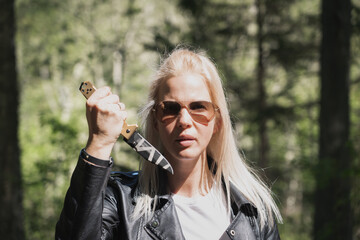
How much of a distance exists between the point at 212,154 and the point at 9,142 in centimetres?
480

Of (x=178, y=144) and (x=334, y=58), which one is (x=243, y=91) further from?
(x=178, y=144)

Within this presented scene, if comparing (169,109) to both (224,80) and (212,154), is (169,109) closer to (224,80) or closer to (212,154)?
(212,154)

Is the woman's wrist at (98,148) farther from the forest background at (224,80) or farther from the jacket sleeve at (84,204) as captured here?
the forest background at (224,80)

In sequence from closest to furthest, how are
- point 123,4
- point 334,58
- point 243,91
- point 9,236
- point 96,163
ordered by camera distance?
point 96,163 < point 9,236 < point 334,58 < point 243,91 < point 123,4

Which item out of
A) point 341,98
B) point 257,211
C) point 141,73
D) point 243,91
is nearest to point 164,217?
point 257,211

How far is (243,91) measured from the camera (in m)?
12.3

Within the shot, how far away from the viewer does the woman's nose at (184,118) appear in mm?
2018

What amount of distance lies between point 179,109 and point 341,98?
220 inches

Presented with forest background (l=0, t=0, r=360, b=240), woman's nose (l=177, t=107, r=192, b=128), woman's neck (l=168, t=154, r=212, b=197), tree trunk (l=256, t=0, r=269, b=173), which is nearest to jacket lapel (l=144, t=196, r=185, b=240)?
woman's neck (l=168, t=154, r=212, b=197)

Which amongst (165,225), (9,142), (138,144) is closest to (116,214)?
(165,225)

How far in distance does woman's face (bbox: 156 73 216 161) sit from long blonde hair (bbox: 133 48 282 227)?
0.19 feet

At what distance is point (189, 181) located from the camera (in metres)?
2.17

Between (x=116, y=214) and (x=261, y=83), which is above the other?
(x=116, y=214)

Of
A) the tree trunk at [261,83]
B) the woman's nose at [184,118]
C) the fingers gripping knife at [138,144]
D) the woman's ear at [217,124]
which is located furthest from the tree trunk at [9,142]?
the tree trunk at [261,83]
